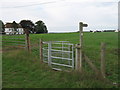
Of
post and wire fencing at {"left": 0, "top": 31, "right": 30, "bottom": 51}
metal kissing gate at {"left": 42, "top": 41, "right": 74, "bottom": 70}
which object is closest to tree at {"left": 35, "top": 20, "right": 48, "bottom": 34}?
post and wire fencing at {"left": 0, "top": 31, "right": 30, "bottom": 51}

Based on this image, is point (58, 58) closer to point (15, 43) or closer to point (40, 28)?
point (15, 43)

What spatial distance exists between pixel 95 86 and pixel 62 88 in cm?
89

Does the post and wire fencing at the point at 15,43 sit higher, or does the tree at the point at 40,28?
the tree at the point at 40,28

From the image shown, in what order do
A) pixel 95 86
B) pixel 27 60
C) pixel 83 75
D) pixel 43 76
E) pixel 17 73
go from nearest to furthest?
pixel 95 86 → pixel 83 75 → pixel 43 76 → pixel 17 73 → pixel 27 60

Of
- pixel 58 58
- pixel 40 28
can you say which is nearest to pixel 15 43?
pixel 58 58

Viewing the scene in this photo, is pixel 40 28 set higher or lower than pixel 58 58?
higher

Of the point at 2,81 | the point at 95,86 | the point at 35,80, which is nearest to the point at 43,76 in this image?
the point at 35,80

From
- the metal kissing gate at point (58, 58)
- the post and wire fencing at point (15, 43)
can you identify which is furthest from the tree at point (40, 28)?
the metal kissing gate at point (58, 58)

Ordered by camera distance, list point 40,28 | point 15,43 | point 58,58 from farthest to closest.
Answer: point 40,28, point 15,43, point 58,58

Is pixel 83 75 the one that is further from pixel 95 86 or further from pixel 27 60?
pixel 27 60

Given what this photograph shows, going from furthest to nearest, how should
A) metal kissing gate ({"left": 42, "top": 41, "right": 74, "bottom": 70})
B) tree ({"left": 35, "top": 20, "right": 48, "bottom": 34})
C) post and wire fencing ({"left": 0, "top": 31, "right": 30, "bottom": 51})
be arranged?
tree ({"left": 35, "top": 20, "right": 48, "bottom": 34}) < post and wire fencing ({"left": 0, "top": 31, "right": 30, "bottom": 51}) < metal kissing gate ({"left": 42, "top": 41, "right": 74, "bottom": 70})

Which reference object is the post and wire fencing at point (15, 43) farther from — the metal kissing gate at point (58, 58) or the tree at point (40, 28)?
the tree at point (40, 28)

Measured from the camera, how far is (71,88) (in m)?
4.90

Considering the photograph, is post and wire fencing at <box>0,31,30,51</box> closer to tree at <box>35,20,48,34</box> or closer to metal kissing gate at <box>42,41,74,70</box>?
metal kissing gate at <box>42,41,74,70</box>
